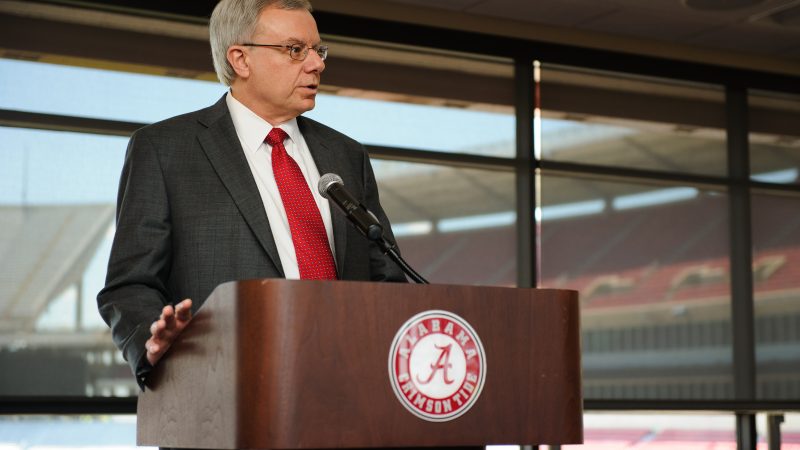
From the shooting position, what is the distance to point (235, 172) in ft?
6.41

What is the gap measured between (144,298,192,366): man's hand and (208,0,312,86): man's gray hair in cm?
66

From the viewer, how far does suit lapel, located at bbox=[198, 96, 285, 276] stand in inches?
74.7

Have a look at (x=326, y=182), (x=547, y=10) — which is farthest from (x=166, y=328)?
(x=547, y=10)

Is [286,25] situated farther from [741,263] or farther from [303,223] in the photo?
[741,263]

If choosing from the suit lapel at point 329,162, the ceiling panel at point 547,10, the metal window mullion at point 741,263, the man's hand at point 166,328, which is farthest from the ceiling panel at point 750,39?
the man's hand at point 166,328

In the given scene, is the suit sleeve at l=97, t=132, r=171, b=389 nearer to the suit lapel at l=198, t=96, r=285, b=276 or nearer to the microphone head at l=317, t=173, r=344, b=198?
the suit lapel at l=198, t=96, r=285, b=276

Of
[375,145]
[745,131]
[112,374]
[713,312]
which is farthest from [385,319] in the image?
[745,131]

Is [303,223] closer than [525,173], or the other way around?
[303,223]

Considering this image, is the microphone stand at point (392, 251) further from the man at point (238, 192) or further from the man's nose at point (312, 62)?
the man's nose at point (312, 62)

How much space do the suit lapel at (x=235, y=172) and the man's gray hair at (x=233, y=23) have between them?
0.12m

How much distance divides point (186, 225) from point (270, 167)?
0.19 meters

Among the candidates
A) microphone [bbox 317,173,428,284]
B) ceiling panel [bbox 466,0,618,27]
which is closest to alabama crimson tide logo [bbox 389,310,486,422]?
microphone [bbox 317,173,428,284]

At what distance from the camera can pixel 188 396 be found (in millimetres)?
1623

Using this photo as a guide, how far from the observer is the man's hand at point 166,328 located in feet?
5.15
